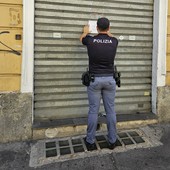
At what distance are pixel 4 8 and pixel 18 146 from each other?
218 centimetres

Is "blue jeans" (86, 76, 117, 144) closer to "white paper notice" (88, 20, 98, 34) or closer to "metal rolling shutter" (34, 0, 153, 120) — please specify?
"metal rolling shutter" (34, 0, 153, 120)

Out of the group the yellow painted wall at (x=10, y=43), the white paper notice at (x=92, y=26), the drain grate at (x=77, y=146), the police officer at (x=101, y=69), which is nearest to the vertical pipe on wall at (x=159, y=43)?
the drain grate at (x=77, y=146)

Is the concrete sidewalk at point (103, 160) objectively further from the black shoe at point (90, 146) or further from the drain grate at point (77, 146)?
the black shoe at point (90, 146)

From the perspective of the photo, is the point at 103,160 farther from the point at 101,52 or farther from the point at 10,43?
the point at 10,43

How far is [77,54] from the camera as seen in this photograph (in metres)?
4.33

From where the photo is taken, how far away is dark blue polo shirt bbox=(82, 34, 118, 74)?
11.4 feet

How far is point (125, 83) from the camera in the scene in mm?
4652

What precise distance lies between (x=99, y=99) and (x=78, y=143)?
2.79 ft

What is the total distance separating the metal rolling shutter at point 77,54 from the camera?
4145 millimetres

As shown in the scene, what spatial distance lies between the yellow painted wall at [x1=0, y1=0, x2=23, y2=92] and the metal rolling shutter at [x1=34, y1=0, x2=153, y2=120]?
0.35m

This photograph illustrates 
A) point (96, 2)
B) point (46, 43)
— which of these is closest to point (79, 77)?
point (46, 43)

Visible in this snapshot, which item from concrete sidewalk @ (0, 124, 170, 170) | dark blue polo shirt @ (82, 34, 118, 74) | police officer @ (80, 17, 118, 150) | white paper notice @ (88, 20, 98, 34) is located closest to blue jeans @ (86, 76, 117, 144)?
police officer @ (80, 17, 118, 150)

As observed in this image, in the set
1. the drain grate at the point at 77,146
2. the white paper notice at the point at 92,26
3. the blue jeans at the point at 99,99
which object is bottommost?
the drain grate at the point at 77,146

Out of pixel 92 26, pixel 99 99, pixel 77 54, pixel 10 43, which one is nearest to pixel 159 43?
pixel 92 26
